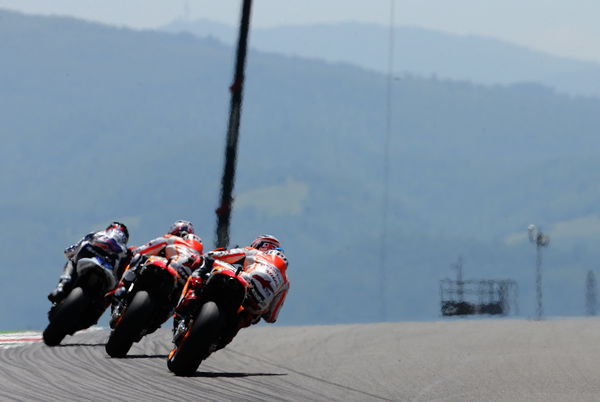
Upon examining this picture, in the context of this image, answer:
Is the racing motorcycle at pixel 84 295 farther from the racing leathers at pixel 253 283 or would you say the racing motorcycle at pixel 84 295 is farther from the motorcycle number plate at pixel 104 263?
the racing leathers at pixel 253 283

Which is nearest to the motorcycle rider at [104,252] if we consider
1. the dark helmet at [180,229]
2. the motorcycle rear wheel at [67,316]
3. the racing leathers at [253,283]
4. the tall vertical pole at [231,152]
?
the motorcycle rear wheel at [67,316]

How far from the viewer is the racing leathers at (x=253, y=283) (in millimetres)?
11422

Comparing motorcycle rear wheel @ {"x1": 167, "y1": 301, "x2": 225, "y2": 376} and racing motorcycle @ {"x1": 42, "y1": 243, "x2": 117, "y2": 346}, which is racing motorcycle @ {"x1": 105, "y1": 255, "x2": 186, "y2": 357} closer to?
racing motorcycle @ {"x1": 42, "y1": 243, "x2": 117, "y2": 346}

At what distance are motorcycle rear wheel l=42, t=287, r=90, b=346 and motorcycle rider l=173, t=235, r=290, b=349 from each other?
303cm

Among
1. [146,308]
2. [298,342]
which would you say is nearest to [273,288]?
[146,308]

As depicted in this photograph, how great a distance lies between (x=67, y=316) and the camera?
565 inches

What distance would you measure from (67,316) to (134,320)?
7.88 feet

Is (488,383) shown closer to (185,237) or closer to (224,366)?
(224,366)

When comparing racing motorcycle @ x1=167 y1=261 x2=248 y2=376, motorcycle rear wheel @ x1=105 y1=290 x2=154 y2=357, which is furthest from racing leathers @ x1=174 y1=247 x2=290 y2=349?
motorcycle rear wheel @ x1=105 y1=290 x2=154 y2=357

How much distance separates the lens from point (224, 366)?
13.0 metres

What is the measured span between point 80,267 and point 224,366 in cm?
265

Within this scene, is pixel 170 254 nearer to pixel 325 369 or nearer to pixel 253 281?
pixel 253 281

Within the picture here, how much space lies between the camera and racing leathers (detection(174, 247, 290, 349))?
11422 millimetres

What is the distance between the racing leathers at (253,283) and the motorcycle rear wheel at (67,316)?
3.09 metres
